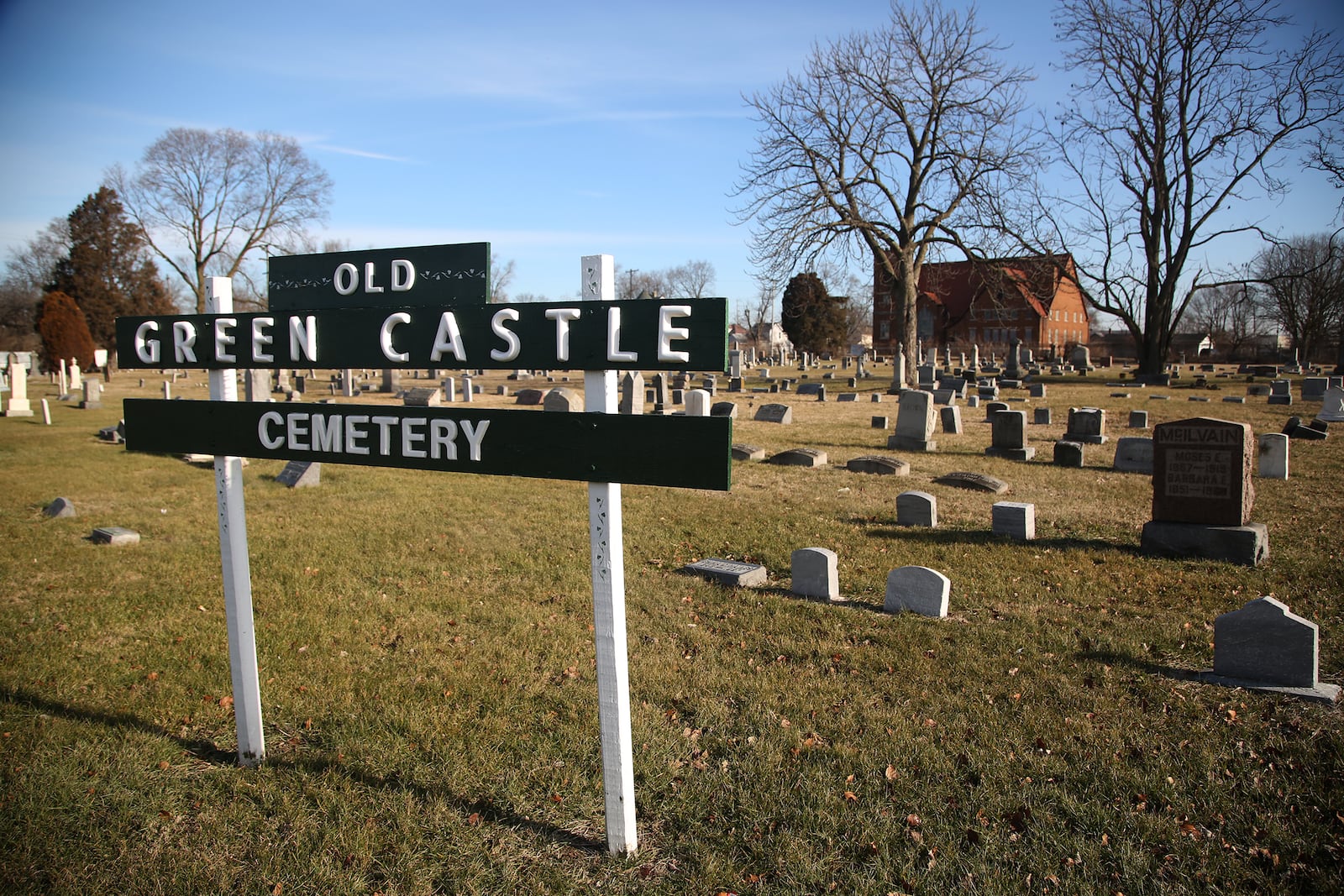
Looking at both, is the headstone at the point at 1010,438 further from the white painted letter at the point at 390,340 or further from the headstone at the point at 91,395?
the headstone at the point at 91,395

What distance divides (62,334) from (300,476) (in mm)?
36232

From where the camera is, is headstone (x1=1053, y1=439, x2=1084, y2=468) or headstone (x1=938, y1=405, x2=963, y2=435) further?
headstone (x1=938, y1=405, x2=963, y2=435)

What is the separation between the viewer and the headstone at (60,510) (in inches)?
391

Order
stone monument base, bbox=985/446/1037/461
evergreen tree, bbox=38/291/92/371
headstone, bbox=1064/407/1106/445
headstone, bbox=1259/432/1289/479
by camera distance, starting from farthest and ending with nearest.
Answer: evergreen tree, bbox=38/291/92/371, headstone, bbox=1064/407/1106/445, stone monument base, bbox=985/446/1037/461, headstone, bbox=1259/432/1289/479

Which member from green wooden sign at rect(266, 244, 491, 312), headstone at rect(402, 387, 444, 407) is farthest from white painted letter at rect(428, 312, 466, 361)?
headstone at rect(402, 387, 444, 407)

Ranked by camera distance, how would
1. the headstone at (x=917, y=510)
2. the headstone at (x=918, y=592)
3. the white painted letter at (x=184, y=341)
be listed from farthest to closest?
1. the headstone at (x=917, y=510)
2. the headstone at (x=918, y=592)
3. the white painted letter at (x=184, y=341)

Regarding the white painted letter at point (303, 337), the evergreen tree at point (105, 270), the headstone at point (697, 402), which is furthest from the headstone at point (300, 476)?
the evergreen tree at point (105, 270)

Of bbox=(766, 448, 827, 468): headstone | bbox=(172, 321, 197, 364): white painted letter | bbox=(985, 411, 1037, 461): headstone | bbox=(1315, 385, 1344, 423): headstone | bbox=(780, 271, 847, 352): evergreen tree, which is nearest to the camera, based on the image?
bbox=(172, 321, 197, 364): white painted letter

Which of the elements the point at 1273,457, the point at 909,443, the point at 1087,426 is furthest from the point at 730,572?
the point at 1087,426

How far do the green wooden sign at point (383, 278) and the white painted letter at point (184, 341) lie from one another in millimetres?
447

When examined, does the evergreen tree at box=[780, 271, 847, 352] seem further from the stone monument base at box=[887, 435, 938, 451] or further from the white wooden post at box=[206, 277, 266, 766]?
the white wooden post at box=[206, 277, 266, 766]

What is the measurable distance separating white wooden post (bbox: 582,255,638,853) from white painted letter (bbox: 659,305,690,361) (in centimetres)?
27

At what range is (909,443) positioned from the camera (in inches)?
612

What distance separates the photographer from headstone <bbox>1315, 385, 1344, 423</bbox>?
60.3 feet
